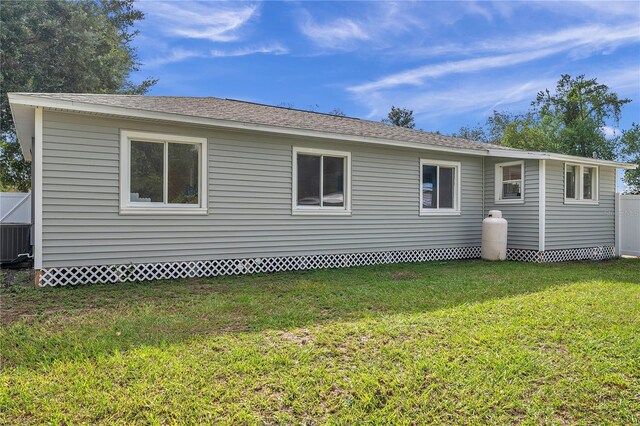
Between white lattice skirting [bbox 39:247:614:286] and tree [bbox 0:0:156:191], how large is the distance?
11.6 metres

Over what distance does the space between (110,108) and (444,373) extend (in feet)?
19.8

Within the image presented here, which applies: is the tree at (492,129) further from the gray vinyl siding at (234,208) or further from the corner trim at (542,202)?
the gray vinyl siding at (234,208)

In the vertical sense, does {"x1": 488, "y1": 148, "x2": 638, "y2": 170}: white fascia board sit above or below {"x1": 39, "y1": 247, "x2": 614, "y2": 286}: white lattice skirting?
above

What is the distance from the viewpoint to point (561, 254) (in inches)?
430

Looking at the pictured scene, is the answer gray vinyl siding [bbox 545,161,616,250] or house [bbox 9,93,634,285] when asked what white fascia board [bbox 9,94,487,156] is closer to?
house [bbox 9,93,634,285]

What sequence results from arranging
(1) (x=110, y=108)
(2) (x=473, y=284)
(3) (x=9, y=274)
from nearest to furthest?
(1) (x=110, y=108) < (2) (x=473, y=284) < (3) (x=9, y=274)

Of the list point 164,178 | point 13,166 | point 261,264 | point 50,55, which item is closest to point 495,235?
point 261,264

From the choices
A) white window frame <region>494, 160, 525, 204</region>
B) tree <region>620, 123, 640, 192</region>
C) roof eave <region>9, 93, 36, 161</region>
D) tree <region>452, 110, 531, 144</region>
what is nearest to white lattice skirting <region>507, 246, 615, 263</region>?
white window frame <region>494, 160, 525, 204</region>

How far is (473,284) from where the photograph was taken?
676 cm

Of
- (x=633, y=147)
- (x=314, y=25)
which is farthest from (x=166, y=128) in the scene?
(x=633, y=147)

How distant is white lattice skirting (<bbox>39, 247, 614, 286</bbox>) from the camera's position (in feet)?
21.4

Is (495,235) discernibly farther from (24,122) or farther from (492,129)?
(492,129)

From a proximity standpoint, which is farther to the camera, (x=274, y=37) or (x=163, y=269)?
(x=274, y=37)

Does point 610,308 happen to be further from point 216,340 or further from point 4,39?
point 4,39
